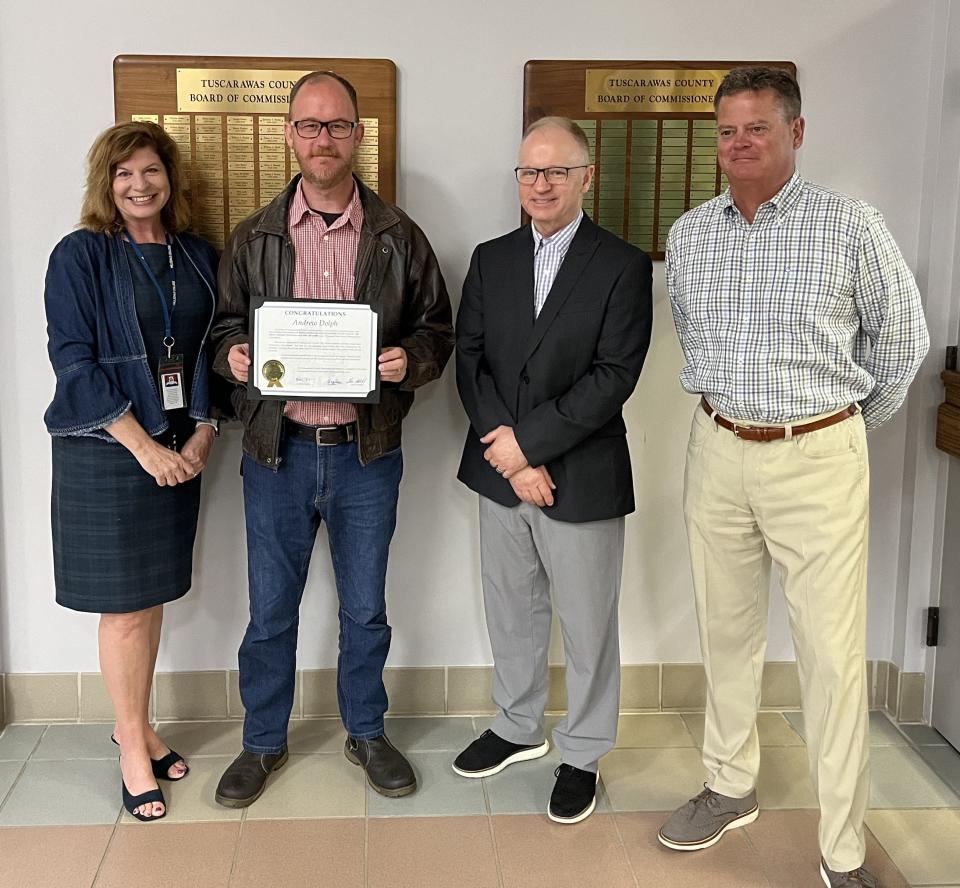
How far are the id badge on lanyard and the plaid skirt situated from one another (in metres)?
0.17

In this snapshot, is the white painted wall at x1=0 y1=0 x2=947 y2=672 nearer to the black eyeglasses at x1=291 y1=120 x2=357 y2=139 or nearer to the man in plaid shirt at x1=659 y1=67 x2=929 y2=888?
the black eyeglasses at x1=291 y1=120 x2=357 y2=139

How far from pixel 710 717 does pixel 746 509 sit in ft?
1.81

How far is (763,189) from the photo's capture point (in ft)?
7.73

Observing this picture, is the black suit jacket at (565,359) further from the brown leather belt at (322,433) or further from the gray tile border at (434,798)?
the gray tile border at (434,798)

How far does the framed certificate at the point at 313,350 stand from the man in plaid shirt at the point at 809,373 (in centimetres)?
77

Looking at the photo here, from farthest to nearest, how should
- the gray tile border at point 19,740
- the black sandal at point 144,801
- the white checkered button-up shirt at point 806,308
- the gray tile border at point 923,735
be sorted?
the gray tile border at point 923,735 → the gray tile border at point 19,740 → the black sandal at point 144,801 → the white checkered button-up shirt at point 806,308

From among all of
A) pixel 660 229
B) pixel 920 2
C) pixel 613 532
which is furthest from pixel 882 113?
pixel 613 532

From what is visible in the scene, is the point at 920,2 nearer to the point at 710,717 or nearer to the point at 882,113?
the point at 882,113

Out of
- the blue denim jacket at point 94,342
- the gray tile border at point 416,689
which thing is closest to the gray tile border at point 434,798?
the gray tile border at point 416,689

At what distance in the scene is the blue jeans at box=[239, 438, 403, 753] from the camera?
107 inches

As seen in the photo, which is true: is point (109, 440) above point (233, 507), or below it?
above

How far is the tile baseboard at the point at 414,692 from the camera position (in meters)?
3.17

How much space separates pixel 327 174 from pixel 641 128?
36.8 inches

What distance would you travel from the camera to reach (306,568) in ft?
9.37
